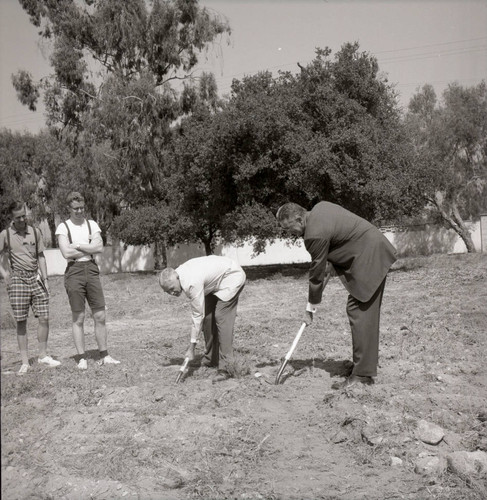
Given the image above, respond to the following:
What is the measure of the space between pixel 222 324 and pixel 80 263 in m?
1.68

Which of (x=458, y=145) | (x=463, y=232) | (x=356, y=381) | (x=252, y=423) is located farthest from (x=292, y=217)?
(x=458, y=145)

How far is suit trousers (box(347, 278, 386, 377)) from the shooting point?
17.0ft

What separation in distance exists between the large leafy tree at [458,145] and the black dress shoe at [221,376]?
82.6 feet

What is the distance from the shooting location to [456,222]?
98.9 feet

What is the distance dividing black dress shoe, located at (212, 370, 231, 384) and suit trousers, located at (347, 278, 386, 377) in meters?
1.27

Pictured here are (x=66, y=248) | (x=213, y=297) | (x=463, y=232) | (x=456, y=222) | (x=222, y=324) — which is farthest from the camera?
(x=456, y=222)

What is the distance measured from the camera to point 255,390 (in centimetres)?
528

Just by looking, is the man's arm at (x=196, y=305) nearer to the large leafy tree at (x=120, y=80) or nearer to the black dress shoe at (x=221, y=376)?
the black dress shoe at (x=221, y=376)

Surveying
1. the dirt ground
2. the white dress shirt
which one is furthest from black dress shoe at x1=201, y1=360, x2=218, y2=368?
the white dress shirt

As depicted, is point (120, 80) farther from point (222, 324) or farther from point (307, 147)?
point (222, 324)

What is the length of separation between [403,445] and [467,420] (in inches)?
28.3

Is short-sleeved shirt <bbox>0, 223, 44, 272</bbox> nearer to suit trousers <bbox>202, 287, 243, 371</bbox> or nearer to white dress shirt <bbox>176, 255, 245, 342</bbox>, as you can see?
white dress shirt <bbox>176, 255, 245, 342</bbox>

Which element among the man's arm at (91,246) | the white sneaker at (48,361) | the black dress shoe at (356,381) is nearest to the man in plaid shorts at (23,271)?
the white sneaker at (48,361)

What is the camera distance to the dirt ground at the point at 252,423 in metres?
3.63
